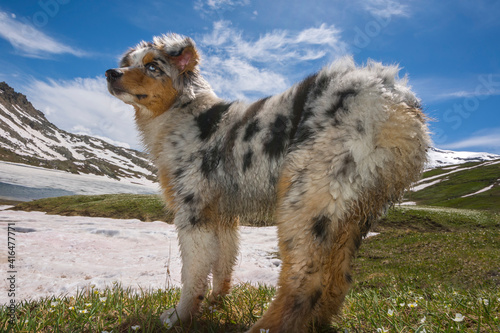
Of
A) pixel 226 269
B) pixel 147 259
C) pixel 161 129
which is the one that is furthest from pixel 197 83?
pixel 147 259

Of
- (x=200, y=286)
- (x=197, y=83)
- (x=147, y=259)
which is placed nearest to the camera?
(x=200, y=286)

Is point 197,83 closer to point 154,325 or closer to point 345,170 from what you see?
point 345,170

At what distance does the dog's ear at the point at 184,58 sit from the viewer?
568cm

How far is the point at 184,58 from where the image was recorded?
5707 mm

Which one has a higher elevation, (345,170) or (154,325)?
(345,170)

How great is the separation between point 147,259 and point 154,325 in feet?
30.4

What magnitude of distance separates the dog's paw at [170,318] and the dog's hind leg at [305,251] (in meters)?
1.18

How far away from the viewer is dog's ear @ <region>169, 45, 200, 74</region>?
18.6 feet

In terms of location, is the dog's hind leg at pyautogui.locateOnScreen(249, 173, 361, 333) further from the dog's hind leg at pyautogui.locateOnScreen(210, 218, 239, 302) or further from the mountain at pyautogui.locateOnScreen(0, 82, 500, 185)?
the mountain at pyautogui.locateOnScreen(0, 82, 500, 185)

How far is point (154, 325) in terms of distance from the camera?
13.4 ft

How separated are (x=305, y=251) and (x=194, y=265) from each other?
170cm

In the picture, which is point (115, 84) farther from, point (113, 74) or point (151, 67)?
point (151, 67)

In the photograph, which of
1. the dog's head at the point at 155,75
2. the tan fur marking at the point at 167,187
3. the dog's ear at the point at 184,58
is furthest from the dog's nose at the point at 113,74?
the tan fur marking at the point at 167,187

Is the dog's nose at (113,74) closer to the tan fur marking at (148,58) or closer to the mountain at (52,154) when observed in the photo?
the tan fur marking at (148,58)
